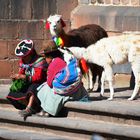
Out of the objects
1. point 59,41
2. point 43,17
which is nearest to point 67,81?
point 59,41

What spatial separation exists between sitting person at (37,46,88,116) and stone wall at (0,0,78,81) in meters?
3.31

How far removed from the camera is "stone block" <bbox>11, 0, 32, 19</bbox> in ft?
40.4

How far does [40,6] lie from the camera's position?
12609 millimetres

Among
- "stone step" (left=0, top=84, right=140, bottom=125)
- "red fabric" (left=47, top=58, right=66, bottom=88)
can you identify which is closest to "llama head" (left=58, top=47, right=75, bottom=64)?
"red fabric" (left=47, top=58, right=66, bottom=88)

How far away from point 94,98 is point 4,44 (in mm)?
3251

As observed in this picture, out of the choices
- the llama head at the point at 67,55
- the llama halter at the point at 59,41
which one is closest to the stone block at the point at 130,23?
the llama halter at the point at 59,41

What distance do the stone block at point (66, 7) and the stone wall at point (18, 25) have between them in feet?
0.41

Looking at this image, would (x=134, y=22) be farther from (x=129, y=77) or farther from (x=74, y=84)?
(x=74, y=84)

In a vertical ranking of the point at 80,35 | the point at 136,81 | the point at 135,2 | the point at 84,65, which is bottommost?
the point at 136,81

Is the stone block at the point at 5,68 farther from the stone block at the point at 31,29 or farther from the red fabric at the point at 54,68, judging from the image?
the red fabric at the point at 54,68

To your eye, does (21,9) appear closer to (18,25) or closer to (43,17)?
(18,25)

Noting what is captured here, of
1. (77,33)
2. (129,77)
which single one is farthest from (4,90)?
(129,77)

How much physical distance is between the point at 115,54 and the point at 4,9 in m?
3.55

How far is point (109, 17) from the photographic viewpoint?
12133mm
